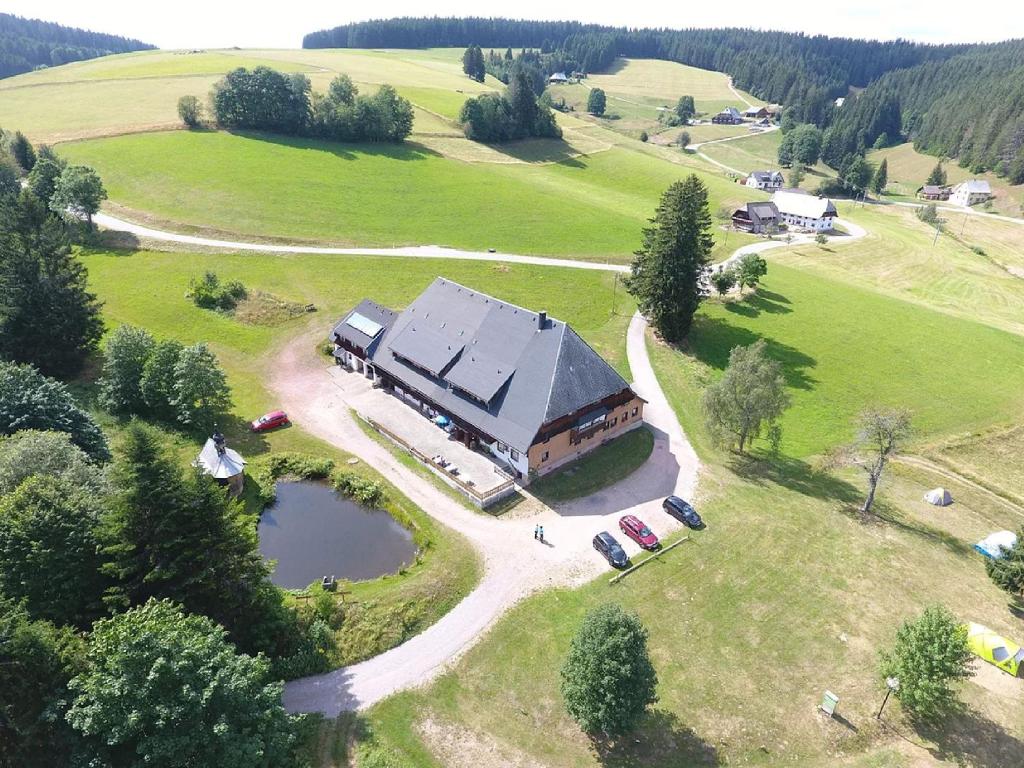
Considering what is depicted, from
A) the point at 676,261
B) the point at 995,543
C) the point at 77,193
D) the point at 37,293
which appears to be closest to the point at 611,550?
the point at 995,543

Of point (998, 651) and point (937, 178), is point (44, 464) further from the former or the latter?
point (937, 178)

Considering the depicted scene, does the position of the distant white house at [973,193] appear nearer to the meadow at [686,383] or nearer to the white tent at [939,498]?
the meadow at [686,383]

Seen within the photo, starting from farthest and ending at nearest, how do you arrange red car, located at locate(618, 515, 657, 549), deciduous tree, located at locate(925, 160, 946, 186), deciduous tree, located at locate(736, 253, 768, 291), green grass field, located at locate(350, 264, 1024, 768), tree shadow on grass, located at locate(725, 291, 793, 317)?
deciduous tree, located at locate(925, 160, 946, 186)
deciduous tree, located at locate(736, 253, 768, 291)
tree shadow on grass, located at locate(725, 291, 793, 317)
red car, located at locate(618, 515, 657, 549)
green grass field, located at locate(350, 264, 1024, 768)

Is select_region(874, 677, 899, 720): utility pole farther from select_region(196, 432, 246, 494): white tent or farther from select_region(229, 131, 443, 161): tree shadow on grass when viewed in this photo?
select_region(229, 131, 443, 161): tree shadow on grass

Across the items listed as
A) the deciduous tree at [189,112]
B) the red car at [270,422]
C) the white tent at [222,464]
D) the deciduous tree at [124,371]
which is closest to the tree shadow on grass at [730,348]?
the red car at [270,422]

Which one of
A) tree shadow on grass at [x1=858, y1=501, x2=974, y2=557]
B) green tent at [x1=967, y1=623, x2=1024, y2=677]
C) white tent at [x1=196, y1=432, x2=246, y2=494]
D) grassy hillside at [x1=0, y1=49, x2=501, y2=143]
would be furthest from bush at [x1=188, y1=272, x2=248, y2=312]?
green tent at [x1=967, y1=623, x2=1024, y2=677]

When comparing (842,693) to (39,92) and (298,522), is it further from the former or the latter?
(39,92)
